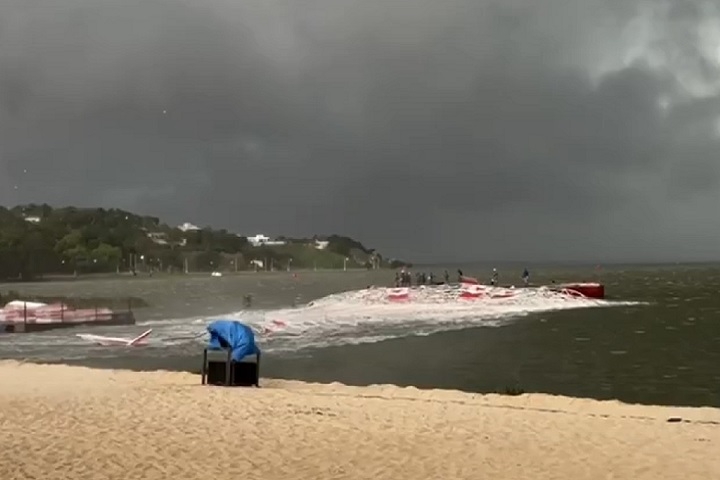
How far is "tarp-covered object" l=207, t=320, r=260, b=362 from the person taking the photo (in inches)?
688

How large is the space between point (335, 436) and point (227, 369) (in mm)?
6229

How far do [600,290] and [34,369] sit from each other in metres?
61.5

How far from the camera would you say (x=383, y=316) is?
5650 cm

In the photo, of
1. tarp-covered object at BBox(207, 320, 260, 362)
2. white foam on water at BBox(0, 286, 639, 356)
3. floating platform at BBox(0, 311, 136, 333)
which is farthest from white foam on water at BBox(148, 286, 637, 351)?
tarp-covered object at BBox(207, 320, 260, 362)

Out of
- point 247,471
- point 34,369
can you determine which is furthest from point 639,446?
point 34,369

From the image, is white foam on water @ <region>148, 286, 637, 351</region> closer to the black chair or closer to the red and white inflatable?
the red and white inflatable

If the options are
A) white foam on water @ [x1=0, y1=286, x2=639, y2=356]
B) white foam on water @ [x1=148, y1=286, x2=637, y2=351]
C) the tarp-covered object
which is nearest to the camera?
the tarp-covered object

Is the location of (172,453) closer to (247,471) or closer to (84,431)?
(247,471)

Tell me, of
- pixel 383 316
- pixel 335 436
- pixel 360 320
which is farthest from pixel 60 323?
pixel 335 436

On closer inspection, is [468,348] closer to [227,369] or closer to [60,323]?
[227,369]

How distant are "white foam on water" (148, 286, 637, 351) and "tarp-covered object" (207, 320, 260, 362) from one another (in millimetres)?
16872

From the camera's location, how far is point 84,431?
1211 cm

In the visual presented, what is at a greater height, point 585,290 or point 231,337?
point 231,337

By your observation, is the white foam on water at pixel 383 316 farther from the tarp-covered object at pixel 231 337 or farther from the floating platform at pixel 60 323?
the tarp-covered object at pixel 231 337
